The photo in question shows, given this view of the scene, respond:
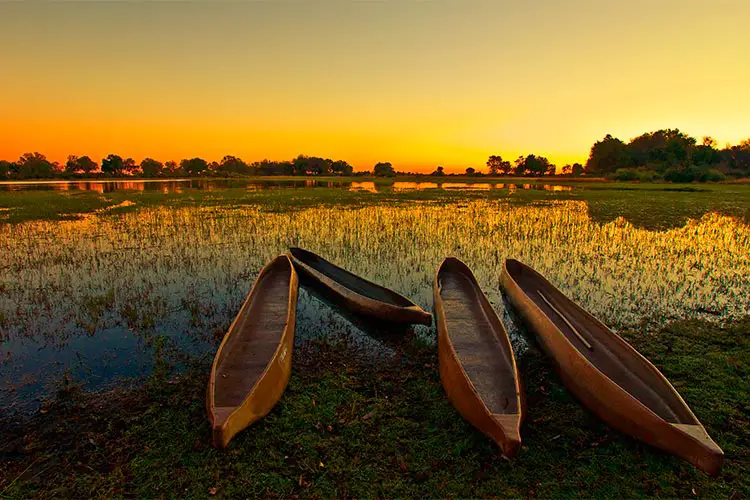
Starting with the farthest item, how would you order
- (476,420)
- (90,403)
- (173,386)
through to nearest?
(173,386), (90,403), (476,420)

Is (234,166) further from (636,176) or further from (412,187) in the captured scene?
(636,176)

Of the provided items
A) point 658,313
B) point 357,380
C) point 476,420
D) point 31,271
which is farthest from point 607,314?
point 31,271

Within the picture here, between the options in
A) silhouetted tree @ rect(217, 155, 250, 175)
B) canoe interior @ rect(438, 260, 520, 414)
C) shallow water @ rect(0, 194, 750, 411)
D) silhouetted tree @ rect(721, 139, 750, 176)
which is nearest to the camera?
canoe interior @ rect(438, 260, 520, 414)

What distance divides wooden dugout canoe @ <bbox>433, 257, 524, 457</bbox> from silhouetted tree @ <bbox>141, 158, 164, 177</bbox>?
153770 mm

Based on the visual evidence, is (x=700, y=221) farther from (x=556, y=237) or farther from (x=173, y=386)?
(x=173, y=386)

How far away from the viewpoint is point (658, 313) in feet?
24.0

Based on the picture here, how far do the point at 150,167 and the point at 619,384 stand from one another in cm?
15853

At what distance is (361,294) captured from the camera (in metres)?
8.34

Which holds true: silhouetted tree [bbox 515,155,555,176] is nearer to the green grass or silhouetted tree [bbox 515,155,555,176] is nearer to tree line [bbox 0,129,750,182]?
tree line [bbox 0,129,750,182]

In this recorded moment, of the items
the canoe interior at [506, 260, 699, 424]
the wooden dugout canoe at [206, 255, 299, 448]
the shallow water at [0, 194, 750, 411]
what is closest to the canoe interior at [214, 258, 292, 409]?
the wooden dugout canoe at [206, 255, 299, 448]

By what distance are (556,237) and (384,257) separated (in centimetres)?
729

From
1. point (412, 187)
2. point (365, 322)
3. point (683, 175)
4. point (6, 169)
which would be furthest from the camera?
point (6, 169)

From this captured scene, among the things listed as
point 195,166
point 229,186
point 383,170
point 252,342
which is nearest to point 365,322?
point 252,342

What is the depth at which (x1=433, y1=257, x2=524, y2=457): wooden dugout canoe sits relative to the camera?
3.70m
